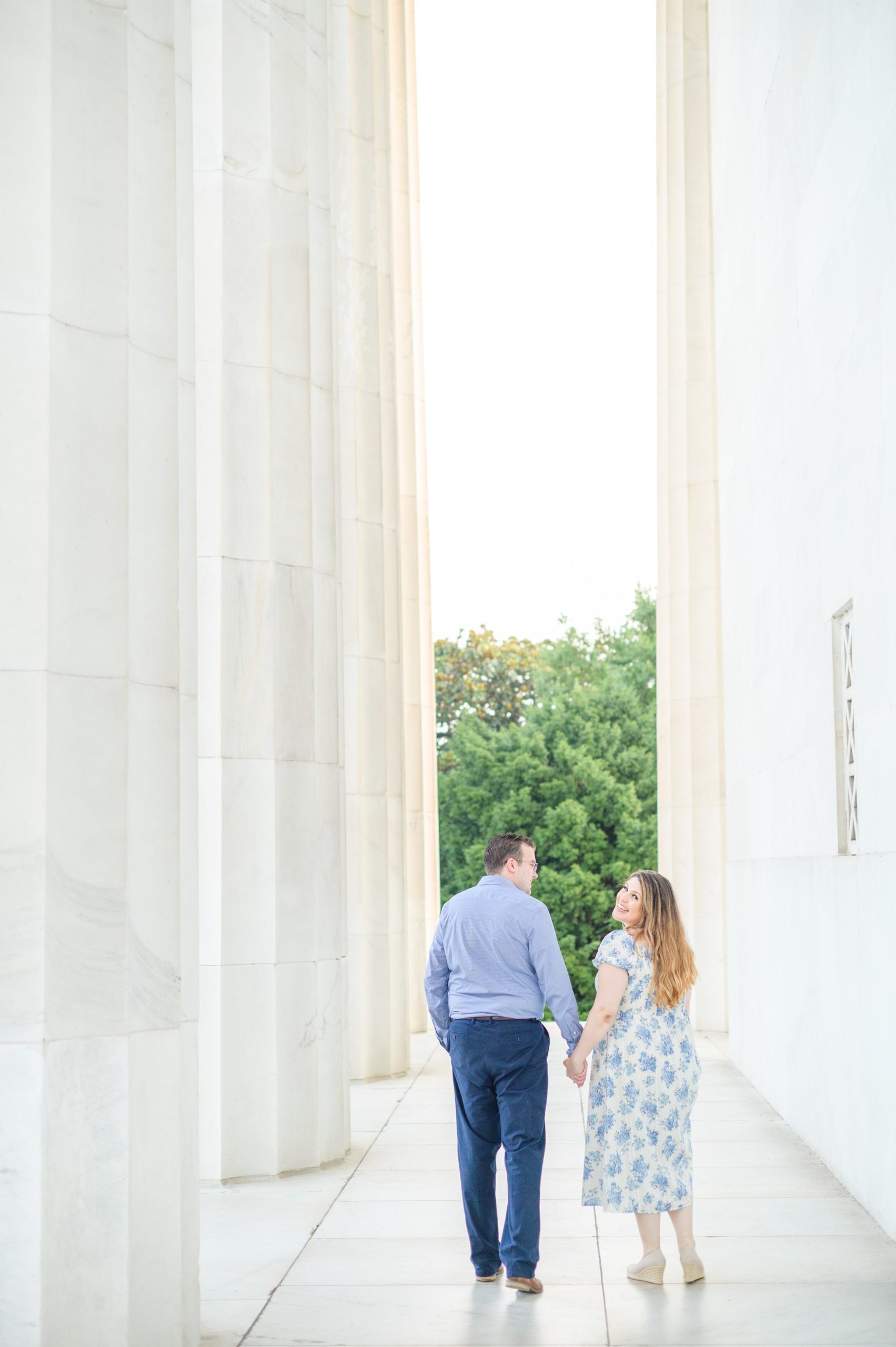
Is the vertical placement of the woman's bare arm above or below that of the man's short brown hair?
below

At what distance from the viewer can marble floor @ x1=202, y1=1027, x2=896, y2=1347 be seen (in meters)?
8.86

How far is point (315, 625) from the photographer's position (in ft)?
49.5

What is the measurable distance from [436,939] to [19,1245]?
3.87m

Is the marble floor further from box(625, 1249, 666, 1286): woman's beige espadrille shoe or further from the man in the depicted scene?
the man

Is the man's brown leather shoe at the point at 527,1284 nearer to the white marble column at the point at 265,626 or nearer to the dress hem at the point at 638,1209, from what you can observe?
the dress hem at the point at 638,1209

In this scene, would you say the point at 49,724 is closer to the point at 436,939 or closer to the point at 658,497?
the point at 436,939

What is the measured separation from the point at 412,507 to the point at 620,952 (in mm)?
21585

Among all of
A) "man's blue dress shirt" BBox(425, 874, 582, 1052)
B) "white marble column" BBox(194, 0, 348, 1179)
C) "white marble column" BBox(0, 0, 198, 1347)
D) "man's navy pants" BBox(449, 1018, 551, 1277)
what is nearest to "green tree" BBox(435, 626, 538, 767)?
"white marble column" BBox(194, 0, 348, 1179)

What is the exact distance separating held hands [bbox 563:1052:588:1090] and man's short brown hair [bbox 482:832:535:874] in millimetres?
1397

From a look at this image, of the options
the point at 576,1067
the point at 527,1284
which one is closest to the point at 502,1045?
the point at 576,1067

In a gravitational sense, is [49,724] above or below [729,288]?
below

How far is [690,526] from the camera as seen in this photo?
2828 centimetres

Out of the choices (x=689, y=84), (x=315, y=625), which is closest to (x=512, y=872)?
(x=315, y=625)

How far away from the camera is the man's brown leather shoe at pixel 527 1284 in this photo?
961 centimetres
